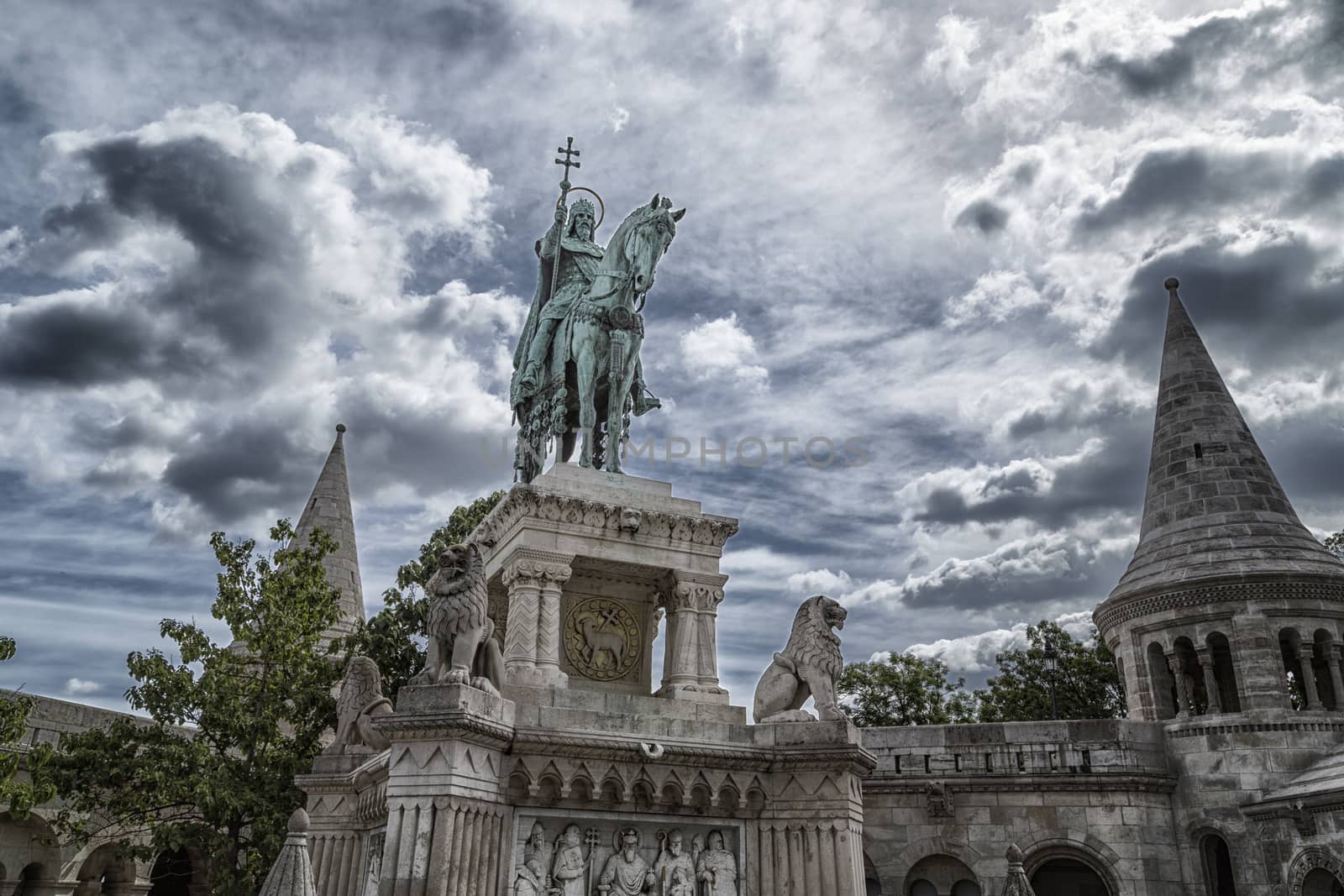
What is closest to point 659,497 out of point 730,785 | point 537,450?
point 537,450

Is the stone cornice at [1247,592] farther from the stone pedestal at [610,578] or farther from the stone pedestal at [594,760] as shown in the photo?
the stone pedestal at [594,760]

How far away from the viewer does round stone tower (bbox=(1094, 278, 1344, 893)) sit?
21328 millimetres

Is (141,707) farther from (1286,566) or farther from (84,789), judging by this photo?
(1286,566)

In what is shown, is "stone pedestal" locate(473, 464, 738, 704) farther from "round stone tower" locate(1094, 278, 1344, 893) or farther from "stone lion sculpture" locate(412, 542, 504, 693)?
"round stone tower" locate(1094, 278, 1344, 893)

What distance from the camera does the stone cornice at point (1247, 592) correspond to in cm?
2264

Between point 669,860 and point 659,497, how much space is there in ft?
18.3

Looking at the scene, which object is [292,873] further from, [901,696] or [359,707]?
[901,696]

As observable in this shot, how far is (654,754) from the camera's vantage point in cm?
1102

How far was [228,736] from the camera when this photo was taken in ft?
66.9

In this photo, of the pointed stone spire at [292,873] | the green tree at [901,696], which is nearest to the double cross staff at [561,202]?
the pointed stone spire at [292,873]

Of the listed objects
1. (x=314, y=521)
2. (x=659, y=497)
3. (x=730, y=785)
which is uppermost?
(x=314, y=521)

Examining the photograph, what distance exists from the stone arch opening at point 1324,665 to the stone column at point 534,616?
57.2 feet

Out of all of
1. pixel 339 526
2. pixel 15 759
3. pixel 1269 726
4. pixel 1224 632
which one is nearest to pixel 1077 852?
pixel 1269 726

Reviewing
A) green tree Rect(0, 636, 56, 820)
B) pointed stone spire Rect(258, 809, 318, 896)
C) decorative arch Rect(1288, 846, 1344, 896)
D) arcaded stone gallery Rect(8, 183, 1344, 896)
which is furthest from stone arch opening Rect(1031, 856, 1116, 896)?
green tree Rect(0, 636, 56, 820)
